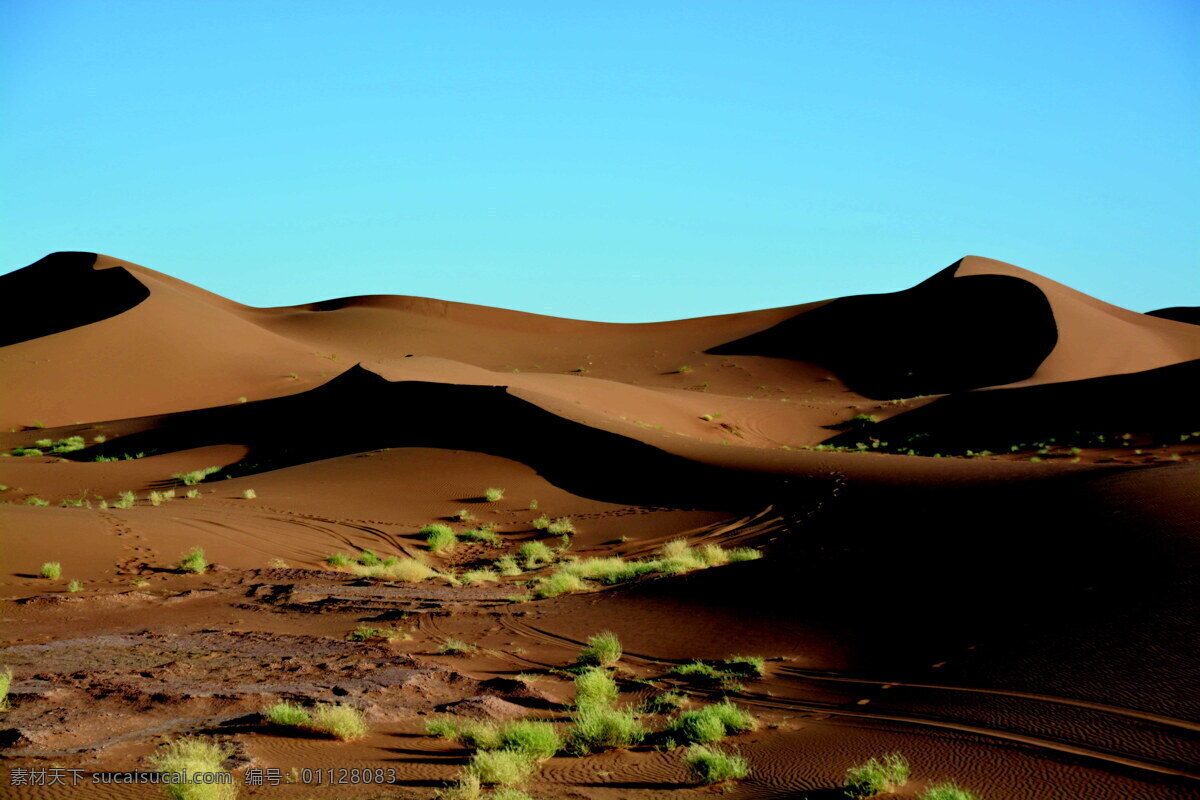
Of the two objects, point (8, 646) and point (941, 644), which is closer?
point (941, 644)

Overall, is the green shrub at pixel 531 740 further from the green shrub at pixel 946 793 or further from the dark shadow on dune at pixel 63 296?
the dark shadow on dune at pixel 63 296

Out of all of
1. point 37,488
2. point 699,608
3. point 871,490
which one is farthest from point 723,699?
point 37,488

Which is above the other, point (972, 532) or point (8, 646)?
point (972, 532)

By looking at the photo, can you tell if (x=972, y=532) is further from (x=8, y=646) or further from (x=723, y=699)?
(x=8, y=646)

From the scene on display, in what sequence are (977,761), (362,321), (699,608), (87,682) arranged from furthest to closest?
(362,321) < (699,608) < (87,682) < (977,761)

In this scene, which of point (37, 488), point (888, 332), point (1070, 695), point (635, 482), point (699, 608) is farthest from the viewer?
point (888, 332)

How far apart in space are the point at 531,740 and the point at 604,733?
26.8 inches

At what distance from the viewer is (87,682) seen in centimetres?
870

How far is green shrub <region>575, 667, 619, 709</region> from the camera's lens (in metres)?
8.79

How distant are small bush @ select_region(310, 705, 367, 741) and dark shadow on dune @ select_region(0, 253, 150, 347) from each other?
64485 millimetres

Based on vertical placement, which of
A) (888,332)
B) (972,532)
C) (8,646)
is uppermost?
(888,332)

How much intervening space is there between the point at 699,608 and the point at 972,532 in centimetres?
425

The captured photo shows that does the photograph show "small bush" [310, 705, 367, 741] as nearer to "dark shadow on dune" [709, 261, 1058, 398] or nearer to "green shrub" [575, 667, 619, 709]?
"green shrub" [575, 667, 619, 709]

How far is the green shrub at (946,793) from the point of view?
219 inches
